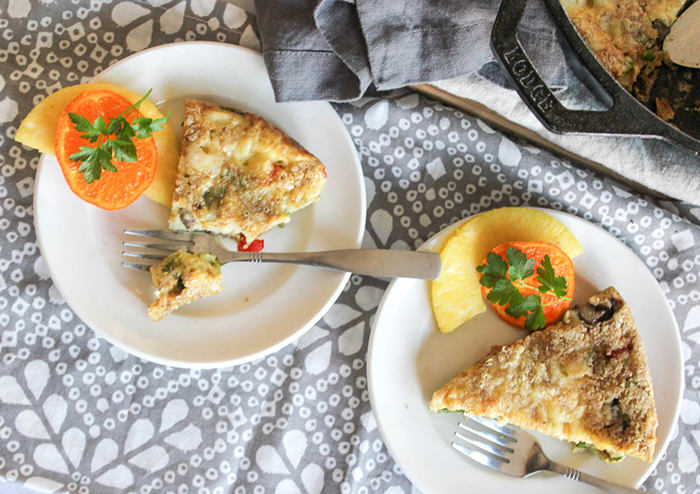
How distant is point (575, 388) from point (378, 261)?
986 mm

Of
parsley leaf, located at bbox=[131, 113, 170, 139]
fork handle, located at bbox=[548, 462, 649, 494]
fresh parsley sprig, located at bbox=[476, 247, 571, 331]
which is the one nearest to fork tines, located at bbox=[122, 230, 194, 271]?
parsley leaf, located at bbox=[131, 113, 170, 139]

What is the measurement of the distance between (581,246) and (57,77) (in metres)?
2.46

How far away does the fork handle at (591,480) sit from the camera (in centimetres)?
225

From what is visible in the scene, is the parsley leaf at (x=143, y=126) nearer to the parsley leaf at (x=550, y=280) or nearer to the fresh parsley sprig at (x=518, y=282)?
the fresh parsley sprig at (x=518, y=282)

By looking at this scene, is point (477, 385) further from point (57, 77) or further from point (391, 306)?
point (57, 77)

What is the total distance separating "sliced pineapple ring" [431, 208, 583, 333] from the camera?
7.44 ft

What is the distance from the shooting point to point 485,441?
2328 millimetres

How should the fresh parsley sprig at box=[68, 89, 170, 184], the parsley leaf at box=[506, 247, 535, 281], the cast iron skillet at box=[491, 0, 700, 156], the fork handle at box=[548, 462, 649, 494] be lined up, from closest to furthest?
the cast iron skillet at box=[491, 0, 700, 156], the fresh parsley sprig at box=[68, 89, 170, 184], the parsley leaf at box=[506, 247, 535, 281], the fork handle at box=[548, 462, 649, 494]

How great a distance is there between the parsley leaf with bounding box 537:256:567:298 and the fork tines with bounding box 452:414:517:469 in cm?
65

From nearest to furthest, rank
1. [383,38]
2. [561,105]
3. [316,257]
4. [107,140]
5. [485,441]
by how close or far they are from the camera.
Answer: [561,105]
[107,140]
[383,38]
[316,257]
[485,441]

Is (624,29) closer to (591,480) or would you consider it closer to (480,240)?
(480,240)

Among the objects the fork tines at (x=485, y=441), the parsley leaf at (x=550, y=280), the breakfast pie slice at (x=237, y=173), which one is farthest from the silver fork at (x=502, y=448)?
the breakfast pie slice at (x=237, y=173)

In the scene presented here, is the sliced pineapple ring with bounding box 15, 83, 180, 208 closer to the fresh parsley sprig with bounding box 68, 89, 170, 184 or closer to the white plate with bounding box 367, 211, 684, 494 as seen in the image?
the fresh parsley sprig with bounding box 68, 89, 170, 184

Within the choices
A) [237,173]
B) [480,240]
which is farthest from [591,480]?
[237,173]
